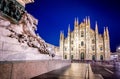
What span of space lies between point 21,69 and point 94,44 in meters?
48.7

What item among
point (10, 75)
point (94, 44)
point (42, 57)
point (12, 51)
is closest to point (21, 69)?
point (10, 75)

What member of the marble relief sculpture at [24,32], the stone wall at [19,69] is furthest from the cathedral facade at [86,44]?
the stone wall at [19,69]

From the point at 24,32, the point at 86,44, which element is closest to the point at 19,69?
the point at 24,32

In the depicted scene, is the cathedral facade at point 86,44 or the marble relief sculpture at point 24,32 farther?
the cathedral facade at point 86,44

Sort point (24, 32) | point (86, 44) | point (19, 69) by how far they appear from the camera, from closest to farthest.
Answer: point (19, 69) → point (24, 32) → point (86, 44)

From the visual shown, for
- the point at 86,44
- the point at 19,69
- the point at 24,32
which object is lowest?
the point at 19,69

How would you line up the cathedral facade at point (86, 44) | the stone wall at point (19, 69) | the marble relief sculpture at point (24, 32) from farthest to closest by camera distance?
the cathedral facade at point (86, 44) → the marble relief sculpture at point (24, 32) → the stone wall at point (19, 69)

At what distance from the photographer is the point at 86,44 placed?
49906mm

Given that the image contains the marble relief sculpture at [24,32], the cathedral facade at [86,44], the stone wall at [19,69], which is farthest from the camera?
the cathedral facade at [86,44]

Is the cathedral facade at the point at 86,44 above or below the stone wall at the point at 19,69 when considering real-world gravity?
above

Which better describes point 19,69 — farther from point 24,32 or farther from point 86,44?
point 86,44

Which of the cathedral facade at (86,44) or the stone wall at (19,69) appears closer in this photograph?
the stone wall at (19,69)

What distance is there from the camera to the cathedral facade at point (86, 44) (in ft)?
156

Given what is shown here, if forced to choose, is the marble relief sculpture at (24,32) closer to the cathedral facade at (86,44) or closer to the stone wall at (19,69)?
the stone wall at (19,69)
